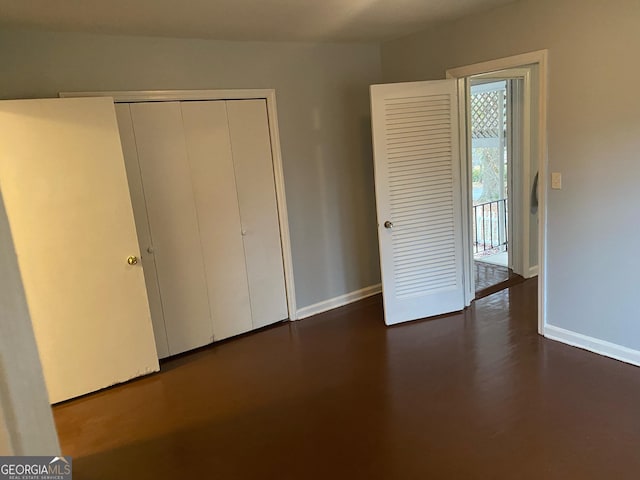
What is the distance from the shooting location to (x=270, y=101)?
3.73m

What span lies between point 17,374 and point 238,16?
265 centimetres

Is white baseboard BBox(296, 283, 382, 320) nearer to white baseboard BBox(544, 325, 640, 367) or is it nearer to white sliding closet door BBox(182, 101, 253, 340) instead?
white sliding closet door BBox(182, 101, 253, 340)

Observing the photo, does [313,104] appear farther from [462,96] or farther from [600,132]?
[600,132]

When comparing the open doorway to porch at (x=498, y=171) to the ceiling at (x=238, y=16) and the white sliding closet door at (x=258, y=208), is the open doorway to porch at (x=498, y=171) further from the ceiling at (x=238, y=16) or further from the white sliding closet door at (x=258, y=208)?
the white sliding closet door at (x=258, y=208)

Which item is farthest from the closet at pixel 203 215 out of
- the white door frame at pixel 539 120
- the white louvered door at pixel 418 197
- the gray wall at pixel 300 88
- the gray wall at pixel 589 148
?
the gray wall at pixel 589 148

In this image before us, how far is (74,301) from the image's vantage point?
2.94m

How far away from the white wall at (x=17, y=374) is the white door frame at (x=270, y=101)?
2579mm

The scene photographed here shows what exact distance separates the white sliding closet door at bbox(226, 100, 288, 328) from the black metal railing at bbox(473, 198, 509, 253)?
129 inches

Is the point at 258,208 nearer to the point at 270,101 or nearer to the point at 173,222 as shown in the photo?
the point at 173,222

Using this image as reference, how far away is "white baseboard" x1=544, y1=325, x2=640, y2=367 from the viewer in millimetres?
2927

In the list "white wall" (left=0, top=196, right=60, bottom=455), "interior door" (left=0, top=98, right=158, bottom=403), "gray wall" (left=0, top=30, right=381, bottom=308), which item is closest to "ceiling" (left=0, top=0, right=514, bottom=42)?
"gray wall" (left=0, top=30, right=381, bottom=308)

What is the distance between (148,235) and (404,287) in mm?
2005

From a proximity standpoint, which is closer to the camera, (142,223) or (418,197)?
(142,223)

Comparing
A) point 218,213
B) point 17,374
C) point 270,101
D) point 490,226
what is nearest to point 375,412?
point 218,213
